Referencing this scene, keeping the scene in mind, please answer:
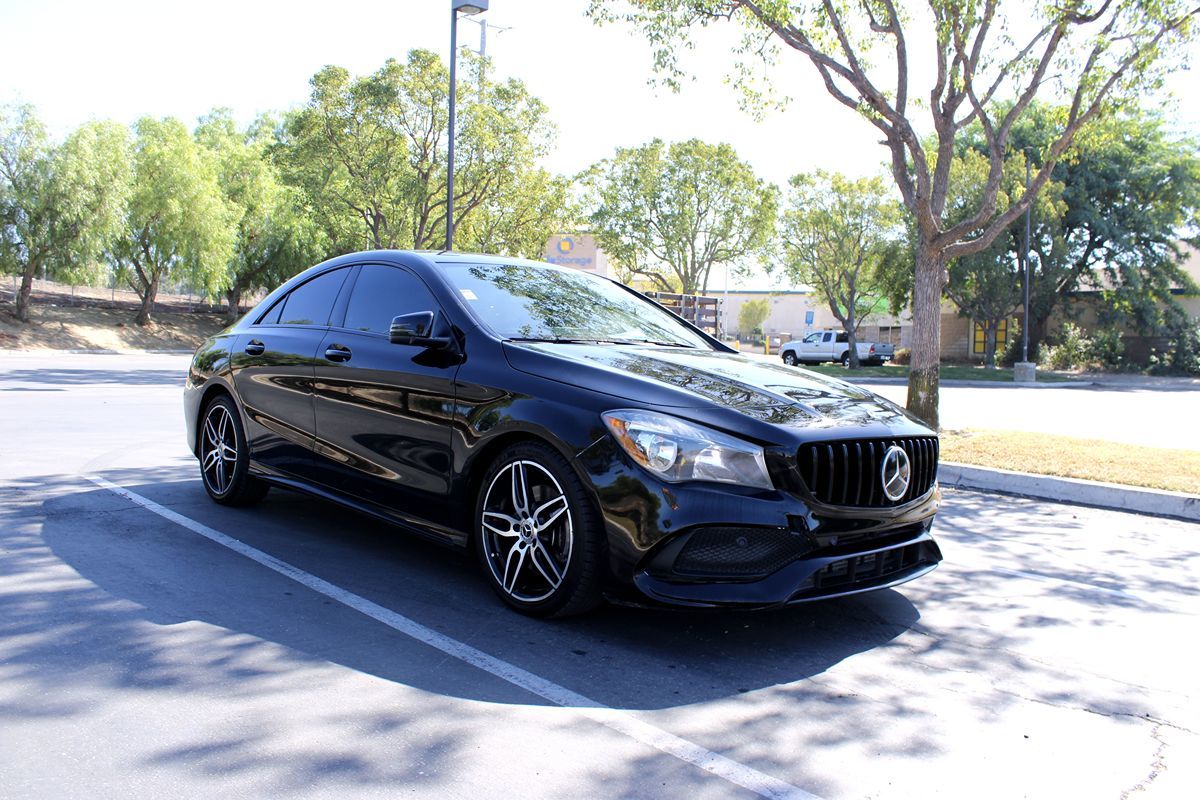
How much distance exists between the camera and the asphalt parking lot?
2762 mm

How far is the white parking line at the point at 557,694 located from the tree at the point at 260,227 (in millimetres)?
43037

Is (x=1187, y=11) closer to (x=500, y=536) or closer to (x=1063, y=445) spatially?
(x=1063, y=445)

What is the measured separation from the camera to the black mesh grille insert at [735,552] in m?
3.55

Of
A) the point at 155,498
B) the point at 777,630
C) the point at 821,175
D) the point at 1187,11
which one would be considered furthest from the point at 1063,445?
the point at 821,175

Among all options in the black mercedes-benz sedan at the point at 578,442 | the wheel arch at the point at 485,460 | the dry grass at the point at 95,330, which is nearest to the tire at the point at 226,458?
the black mercedes-benz sedan at the point at 578,442

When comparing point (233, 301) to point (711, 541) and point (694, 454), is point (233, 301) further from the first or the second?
point (711, 541)

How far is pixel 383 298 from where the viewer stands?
5105 millimetres

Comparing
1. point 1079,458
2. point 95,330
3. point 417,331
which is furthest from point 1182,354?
point 95,330

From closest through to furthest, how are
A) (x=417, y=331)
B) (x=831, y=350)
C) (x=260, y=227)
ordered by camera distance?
(x=417, y=331) → (x=260, y=227) → (x=831, y=350)

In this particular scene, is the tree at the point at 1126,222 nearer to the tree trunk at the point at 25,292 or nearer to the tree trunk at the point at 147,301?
the tree trunk at the point at 147,301

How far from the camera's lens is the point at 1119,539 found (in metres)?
6.57

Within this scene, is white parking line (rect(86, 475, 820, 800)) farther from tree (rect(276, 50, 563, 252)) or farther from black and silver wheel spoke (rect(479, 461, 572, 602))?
tree (rect(276, 50, 563, 252))

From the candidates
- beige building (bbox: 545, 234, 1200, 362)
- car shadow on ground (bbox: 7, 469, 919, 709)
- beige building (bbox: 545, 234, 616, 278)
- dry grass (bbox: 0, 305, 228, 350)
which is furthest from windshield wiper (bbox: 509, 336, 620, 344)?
beige building (bbox: 545, 234, 616, 278)

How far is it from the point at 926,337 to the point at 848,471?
9345 mm
